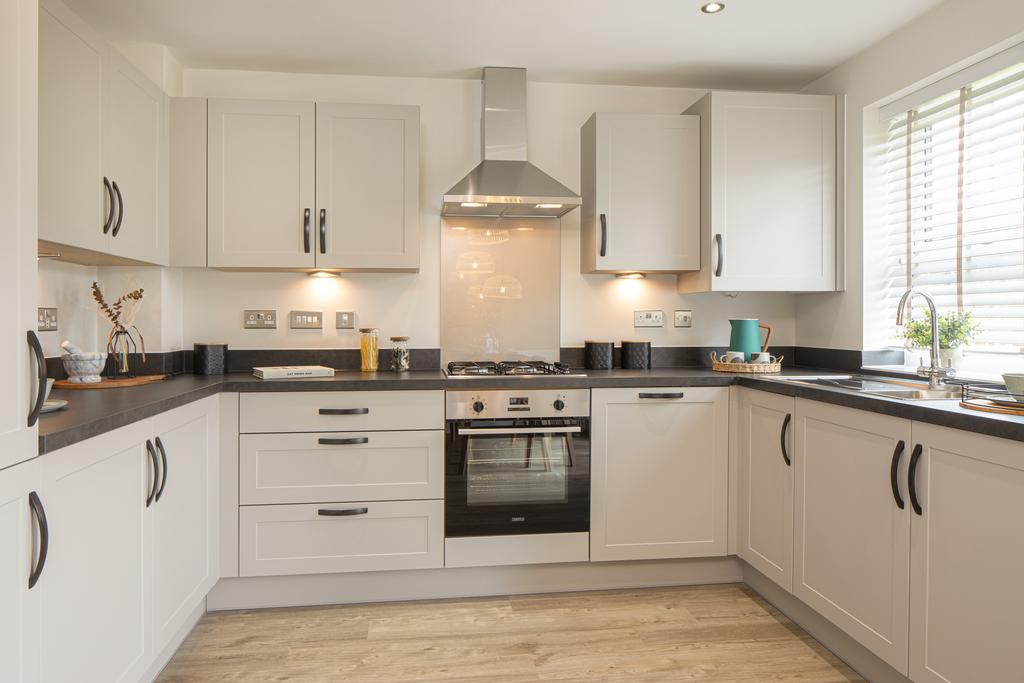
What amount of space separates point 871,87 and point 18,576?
3.55 metres

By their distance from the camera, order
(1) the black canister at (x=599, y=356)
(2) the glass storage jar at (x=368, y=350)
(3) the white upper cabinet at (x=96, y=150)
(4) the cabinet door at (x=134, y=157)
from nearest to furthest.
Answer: (3) the white upper cabinet at (x=96, y=150)
(4) the cabinet door at (x=134, y=157)
(2) the glass storage jar at (x=368, y=350)
(1) the black canister at (x=599, y=356)

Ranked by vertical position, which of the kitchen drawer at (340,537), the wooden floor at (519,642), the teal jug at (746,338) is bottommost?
the wooden floor at (519,642)

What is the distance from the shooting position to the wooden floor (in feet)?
7.43

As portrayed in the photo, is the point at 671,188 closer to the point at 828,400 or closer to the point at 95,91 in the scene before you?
the point at 828,400

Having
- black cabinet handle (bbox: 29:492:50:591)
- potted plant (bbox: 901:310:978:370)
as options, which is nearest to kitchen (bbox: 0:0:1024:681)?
potted plant (bbox: 901:310:978:370)

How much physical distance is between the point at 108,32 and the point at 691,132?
268 cm

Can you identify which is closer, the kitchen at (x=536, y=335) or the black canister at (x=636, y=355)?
the kitchen at (x=536, y=335)

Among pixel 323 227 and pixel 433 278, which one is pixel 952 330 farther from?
pixel 323 227

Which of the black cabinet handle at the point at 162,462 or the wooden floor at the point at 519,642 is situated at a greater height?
the black cabinet handle at the point at 162,462

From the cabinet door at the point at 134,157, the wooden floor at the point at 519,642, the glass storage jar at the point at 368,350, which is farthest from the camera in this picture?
the glass storage jar at the point at 368,350

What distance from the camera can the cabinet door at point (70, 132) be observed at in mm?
1974

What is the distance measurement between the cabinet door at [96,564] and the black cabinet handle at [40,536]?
0.15 feet

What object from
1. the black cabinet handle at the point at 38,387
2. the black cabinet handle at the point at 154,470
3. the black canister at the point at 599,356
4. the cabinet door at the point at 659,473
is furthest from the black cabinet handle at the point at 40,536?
the black canister at the point at 599,356

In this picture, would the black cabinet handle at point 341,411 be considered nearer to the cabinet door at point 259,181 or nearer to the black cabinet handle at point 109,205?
the cabinet door at point 259,181
